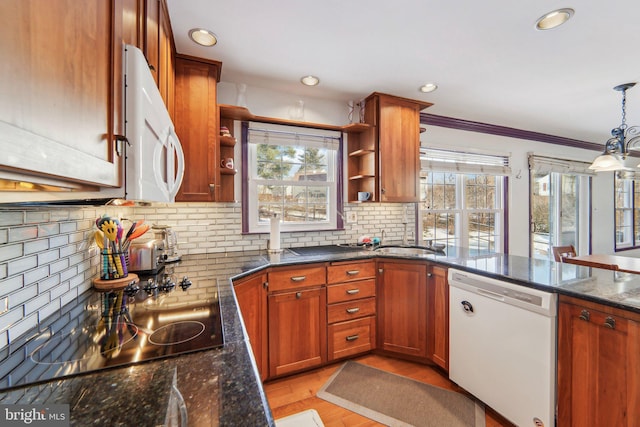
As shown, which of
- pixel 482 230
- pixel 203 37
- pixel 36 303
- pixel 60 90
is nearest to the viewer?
pixel 60 90

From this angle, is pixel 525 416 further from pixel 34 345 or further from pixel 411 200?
pixel 34 345

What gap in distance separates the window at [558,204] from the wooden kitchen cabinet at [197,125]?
13.4ft

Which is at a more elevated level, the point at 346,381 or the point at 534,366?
the point at 534,366

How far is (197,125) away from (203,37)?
56 centimetres

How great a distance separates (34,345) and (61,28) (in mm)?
909

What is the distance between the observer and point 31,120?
348 millimetres

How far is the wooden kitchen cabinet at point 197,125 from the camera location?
77.3 inches

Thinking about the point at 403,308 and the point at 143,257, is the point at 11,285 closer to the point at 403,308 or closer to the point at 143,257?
the point at 143,257

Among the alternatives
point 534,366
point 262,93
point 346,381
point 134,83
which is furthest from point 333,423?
point 262,93

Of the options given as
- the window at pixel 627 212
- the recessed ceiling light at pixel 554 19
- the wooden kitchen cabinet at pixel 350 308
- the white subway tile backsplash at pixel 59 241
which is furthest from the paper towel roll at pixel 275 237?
the window at pixel 627 212

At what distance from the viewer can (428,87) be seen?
253cm

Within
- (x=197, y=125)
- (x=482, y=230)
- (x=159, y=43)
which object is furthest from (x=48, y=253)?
(x=482, y=230)

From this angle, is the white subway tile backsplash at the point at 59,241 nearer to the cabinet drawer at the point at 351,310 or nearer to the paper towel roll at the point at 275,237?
the paper towel roll at the point at 275,237

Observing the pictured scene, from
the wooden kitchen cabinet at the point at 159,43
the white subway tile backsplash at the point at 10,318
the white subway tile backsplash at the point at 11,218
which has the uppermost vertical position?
the wooden kitchen cabinet at the point at 159,43
